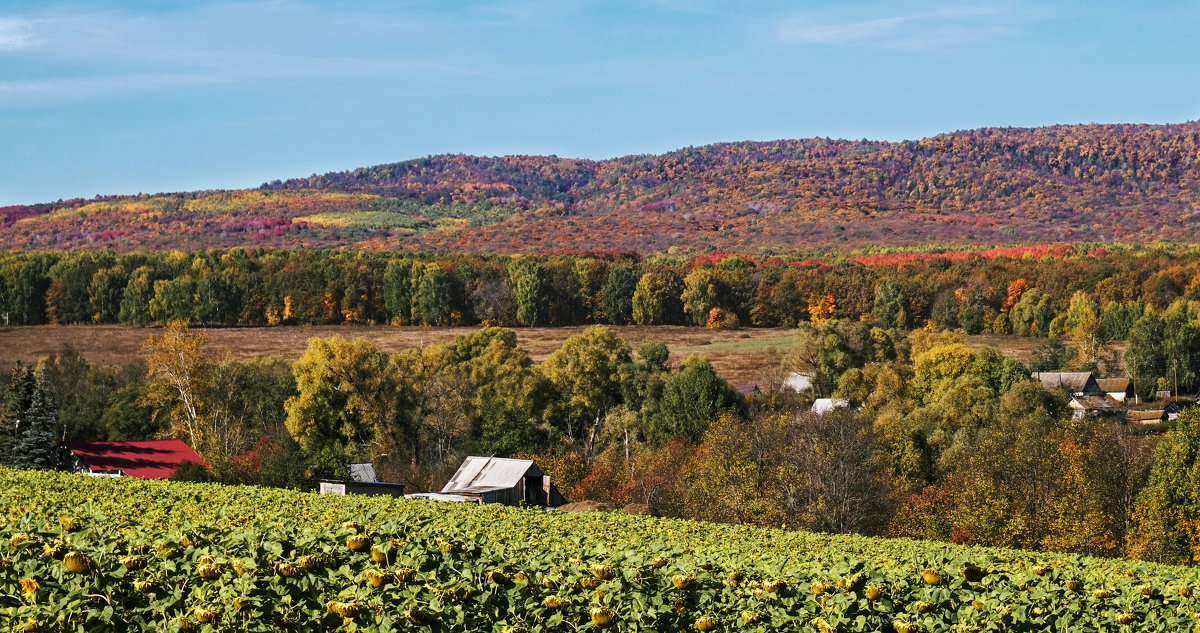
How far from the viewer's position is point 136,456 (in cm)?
5434

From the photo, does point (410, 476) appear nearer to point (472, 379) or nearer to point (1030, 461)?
point (472, 379)

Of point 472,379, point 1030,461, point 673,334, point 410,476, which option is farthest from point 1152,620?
point 673,334

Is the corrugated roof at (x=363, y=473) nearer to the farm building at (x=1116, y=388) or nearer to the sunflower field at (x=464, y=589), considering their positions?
the sunflower field at (x=464, y=589)

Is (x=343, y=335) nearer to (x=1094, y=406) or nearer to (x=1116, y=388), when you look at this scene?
(x=1094, y=406)

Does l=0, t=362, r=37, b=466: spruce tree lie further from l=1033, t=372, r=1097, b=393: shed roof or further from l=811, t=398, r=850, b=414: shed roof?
l=1033, t=372, r=1097, b=393: shed roof

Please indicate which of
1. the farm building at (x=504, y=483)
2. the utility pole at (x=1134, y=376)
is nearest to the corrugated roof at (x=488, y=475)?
the farm building at (x=504, y=483)

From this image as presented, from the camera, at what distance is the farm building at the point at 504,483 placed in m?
50.8

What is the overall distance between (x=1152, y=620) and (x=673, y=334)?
118 m

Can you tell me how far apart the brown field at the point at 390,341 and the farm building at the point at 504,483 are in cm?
4451

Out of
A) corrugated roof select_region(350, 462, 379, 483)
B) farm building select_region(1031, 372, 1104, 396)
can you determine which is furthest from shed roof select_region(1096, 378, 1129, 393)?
corrugated roof select_region(350, 462, 379, 483)

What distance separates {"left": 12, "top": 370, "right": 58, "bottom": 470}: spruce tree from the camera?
54.4 meters

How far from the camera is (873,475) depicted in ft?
167

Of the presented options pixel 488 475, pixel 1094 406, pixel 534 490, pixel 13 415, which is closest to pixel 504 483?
pixel 488 475

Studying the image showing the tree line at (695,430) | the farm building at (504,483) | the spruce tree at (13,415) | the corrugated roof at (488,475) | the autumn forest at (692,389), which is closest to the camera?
the tree line at (695,430)
